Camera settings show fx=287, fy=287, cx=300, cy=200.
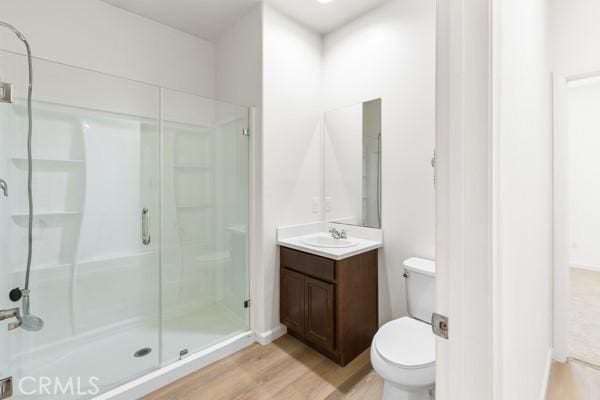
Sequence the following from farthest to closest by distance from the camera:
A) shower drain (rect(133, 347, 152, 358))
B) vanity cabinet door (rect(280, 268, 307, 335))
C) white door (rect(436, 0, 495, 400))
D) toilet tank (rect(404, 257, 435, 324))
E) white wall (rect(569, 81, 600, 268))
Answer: white wall (rect(569, 81, 600, 268))
vanity cabinet door (rect(280, 268, 307, 335))
shower drain (rect(133, 347, 152, 358))
toilet tank (rect(404, 257, 435, 324))
white door (rect(436, 0, 495, 400))

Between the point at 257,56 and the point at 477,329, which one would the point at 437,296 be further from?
the point at 257,56

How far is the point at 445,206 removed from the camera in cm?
70

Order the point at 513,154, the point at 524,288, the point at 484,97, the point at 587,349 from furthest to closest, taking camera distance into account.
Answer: the point at 587,349 → the point at 524,288 → the point at 513,154 → the point at 484,97

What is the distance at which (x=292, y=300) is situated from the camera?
2297mm

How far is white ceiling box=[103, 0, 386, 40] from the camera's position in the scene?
2.31 metres

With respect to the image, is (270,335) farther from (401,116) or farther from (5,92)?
(5,92)

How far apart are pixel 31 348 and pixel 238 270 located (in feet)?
4.41

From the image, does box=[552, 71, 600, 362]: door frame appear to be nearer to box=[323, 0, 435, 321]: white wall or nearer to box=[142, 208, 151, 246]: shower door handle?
box=[323, 0, 435, 321]: white wall

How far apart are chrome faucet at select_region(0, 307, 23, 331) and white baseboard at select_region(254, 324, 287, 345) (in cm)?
147

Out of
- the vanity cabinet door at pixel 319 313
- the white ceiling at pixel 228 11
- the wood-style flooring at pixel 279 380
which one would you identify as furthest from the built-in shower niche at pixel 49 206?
the vanity cabinet door at pixel 319 313

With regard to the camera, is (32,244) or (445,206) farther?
(32,244)

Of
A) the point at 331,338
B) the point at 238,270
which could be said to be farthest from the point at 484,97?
the point at 238,270

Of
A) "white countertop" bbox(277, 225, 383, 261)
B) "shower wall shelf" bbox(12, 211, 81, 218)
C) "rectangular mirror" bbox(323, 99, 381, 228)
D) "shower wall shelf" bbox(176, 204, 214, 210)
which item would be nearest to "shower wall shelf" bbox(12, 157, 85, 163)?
"shower wall shelf" bbox(12, 211, 81, 218)

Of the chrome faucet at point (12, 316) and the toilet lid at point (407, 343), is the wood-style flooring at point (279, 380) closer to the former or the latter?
the toilet lid at point (407, 343)
